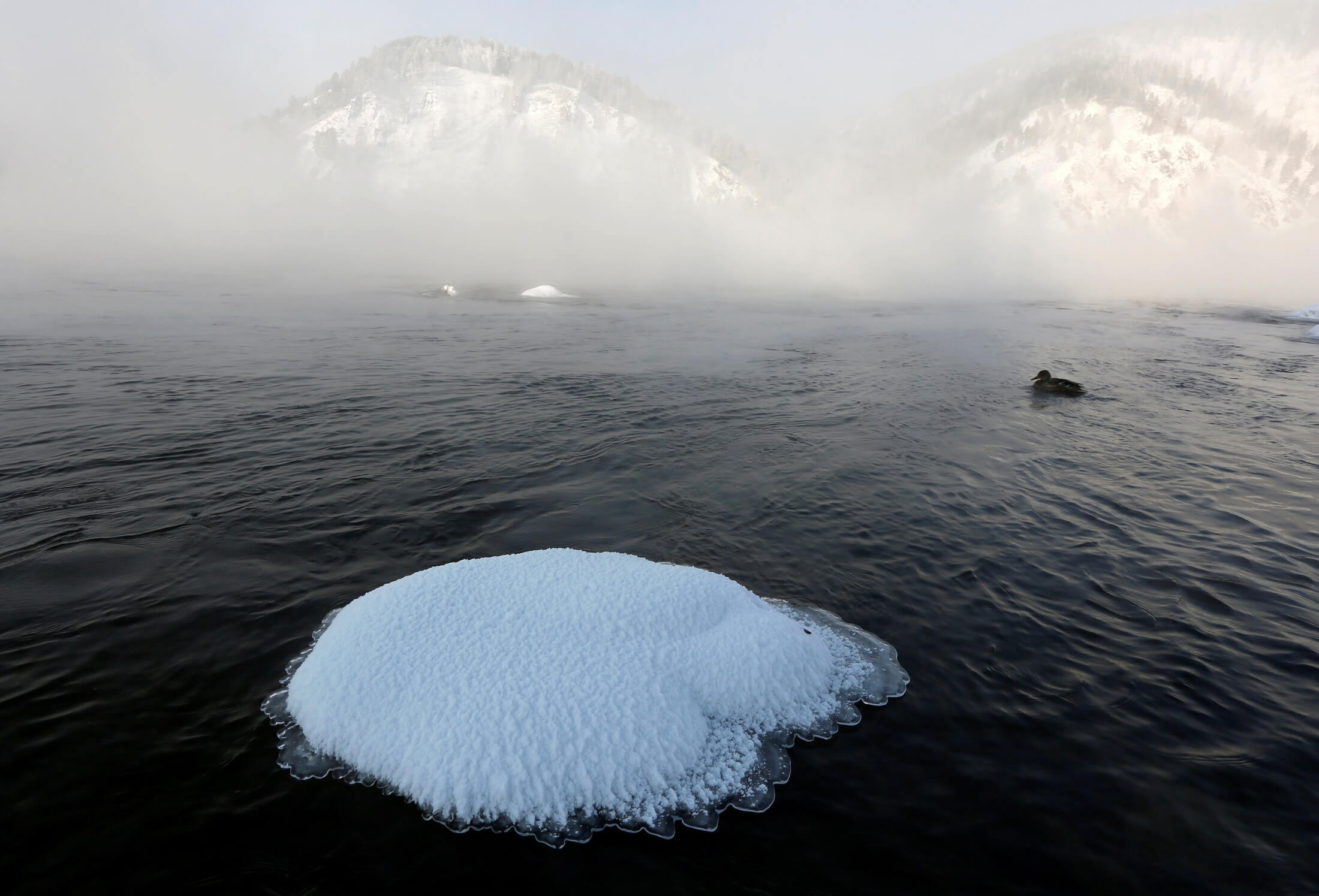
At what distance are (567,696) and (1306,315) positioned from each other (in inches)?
2342

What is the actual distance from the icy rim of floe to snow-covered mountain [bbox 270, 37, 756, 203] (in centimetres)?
13837

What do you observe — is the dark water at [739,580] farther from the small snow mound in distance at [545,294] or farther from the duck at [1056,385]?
the small snow mound in distance at [545,294]

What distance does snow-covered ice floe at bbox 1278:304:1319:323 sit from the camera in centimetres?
3962

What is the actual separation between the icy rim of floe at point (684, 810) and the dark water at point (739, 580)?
0.33 ft

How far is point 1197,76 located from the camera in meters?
106

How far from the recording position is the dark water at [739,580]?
396cm

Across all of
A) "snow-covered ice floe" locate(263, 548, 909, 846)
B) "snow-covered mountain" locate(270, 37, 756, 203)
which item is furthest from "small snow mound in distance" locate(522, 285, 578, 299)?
"snow-covered mountain" locate(270, 37, 756, 203)

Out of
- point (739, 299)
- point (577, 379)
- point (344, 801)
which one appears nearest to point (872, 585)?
point (344, 801)

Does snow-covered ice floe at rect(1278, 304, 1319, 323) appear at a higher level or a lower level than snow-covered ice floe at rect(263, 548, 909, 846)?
higher

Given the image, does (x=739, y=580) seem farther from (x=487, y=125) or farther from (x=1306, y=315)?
(x=487, y=125)

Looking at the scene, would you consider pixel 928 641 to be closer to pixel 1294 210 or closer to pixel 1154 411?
pixel 1154 411

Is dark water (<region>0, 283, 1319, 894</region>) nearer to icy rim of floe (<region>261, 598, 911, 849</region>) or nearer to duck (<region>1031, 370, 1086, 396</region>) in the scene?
icy rim of floe (<region>261, 598, 911, 849</region>)

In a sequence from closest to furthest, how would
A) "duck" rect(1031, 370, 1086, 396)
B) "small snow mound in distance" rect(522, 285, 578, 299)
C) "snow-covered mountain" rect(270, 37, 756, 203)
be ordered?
"duck" rect(1031, 370, 1086, 396) → "small snow mound in distance" rect(522, 285, 578, 299) → "snow-covered mountain" rect(270, 37, 756, 203)

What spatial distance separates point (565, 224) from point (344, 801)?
131 m
